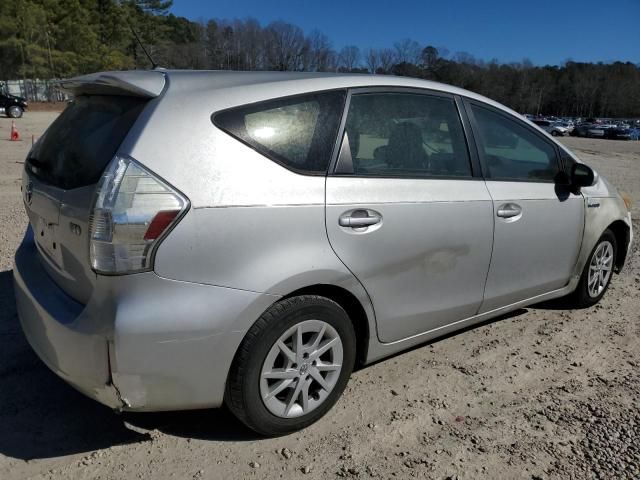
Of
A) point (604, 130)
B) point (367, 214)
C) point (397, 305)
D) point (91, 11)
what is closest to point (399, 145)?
point (367, 214)

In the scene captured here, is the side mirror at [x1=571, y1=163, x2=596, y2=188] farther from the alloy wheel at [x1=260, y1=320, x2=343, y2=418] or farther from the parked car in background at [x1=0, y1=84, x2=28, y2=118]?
the parked car in background at [x1=0, y1=84, x2=28, y2=118]

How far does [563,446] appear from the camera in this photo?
261 centimetres

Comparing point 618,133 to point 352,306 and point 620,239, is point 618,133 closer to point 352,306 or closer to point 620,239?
point 620,239

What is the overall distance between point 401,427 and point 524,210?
62.3 inches

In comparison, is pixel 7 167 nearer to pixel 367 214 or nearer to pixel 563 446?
pixel 367 214

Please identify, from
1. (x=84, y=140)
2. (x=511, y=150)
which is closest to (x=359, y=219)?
(x=84, y=140)

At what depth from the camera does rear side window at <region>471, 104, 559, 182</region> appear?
3338mm

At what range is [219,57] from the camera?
1858 cm

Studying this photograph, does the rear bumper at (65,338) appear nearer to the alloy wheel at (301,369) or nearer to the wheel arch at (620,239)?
the alloy wheel at (301,369)

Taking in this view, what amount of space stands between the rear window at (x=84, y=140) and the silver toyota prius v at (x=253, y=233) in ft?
0.04

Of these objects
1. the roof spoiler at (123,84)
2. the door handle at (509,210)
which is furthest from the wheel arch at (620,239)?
the roof spoiler at (123,84)

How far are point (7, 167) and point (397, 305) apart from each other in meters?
11.5

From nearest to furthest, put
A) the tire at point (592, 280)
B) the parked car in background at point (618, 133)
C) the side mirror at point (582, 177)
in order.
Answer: the side mirror at point (582, 177) → the tire at point (592, 280) → the parked car in background at point (618, 133)

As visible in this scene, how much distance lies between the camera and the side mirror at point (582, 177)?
3.76 meters
